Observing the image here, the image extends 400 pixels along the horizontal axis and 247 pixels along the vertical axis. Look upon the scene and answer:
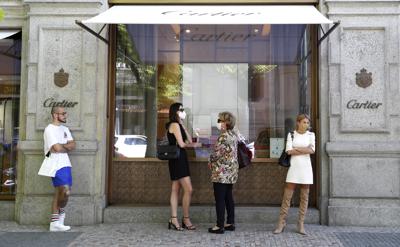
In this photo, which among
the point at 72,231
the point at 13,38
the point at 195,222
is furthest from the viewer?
the point at 13,38

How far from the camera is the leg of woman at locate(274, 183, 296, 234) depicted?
6441 mm

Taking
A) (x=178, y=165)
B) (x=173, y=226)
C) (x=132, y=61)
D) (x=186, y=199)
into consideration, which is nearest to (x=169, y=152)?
(x=178, y=165)

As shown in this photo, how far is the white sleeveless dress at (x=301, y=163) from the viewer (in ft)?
20.7

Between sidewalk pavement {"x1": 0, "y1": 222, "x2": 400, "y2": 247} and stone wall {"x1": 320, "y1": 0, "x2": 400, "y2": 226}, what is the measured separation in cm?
41

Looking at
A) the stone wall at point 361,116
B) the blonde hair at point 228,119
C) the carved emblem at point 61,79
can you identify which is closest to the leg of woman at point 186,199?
the blonde hair at point 228,119

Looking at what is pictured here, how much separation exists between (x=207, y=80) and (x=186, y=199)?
235 centimetres

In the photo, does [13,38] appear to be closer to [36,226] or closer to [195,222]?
[36,226]

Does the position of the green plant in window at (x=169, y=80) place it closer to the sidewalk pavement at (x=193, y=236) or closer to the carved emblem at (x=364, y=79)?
the sidewalk pavement at (x=193, y=236)

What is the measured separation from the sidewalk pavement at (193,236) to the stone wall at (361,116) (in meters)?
0.41

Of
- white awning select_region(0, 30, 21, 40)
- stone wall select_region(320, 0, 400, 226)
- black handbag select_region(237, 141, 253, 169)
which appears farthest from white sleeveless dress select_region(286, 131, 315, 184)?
white awning select_region(0, 30, 21, 40)

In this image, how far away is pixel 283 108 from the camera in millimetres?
7906

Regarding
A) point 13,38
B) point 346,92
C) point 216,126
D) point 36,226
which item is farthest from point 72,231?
point 346,92

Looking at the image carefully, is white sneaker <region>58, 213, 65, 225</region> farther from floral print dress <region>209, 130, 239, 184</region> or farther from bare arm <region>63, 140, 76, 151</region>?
floral print dress <region>209, 130, 239, 184</region>

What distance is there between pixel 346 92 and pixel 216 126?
88.0 inches
